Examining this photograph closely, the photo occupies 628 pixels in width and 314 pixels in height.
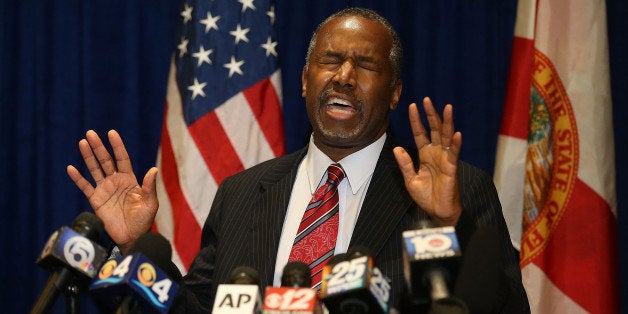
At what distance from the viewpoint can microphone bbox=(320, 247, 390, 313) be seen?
1.44m

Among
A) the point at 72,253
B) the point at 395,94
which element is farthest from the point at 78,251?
the point at 395,94

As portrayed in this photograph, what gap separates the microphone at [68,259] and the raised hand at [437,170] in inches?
33.5

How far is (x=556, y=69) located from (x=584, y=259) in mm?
834

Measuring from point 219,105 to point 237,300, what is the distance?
2.38 meters

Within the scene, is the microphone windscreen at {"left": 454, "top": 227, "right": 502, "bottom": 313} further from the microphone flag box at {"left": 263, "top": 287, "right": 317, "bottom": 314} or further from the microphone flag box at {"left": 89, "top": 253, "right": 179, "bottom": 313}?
the microphone flag box at {"left": 89, "top": 253, "right": 179, "bottom": 313}

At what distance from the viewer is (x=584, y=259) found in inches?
134

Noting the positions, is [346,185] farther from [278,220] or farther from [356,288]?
[356,288]

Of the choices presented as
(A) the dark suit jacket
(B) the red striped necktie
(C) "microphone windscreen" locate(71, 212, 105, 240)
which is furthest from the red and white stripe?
(C) "microphone windscreen" locate(71, 212, 105, 240)

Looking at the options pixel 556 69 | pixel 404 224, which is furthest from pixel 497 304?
pixel 556 69

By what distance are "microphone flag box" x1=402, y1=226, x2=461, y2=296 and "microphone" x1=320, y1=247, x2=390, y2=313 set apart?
6 cm

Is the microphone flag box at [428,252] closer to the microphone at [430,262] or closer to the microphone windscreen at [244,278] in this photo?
the microphone at [430,262]

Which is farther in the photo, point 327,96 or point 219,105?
point 219,105

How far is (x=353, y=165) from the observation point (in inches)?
106

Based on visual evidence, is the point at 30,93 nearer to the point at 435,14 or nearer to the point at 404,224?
the point at 435,14
